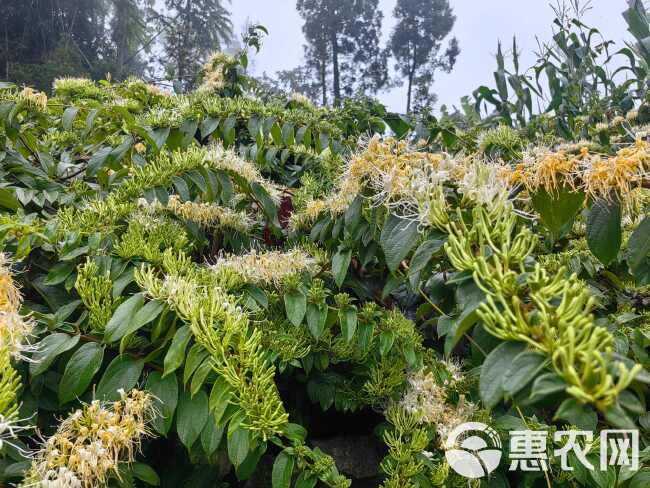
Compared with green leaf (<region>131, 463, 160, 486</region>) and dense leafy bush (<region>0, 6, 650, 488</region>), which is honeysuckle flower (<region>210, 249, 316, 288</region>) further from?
green leaf (<region>131, 463, 160, 486</region>)

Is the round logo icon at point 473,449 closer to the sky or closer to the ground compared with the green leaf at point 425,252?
closer to the ground

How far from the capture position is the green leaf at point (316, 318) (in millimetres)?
845

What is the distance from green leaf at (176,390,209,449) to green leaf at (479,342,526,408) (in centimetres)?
43

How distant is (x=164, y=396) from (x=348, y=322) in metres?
0.32

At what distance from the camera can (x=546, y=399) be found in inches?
12.0

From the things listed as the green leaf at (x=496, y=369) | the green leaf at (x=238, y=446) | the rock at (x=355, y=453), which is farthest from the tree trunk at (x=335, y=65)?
the green leaf at (x=496, y=369)

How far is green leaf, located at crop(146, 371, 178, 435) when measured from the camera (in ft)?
2.15

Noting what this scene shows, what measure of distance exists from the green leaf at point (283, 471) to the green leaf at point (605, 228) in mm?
495

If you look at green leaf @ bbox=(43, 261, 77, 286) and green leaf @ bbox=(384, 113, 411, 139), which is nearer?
green leaf @ bbox=(43, 261, 77, 286)

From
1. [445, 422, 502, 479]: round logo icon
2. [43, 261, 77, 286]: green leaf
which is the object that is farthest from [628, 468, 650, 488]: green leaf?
[43, 261, 77, 286]: green leaf

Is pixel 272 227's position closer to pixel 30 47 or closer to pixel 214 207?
pixel 214 207

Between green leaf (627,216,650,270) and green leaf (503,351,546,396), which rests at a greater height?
green leaf (627,216,650,270)

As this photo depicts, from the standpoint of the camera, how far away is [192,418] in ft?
2.16

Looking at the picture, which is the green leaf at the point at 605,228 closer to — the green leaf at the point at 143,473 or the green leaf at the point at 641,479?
the green leaf at the point at 641,479
